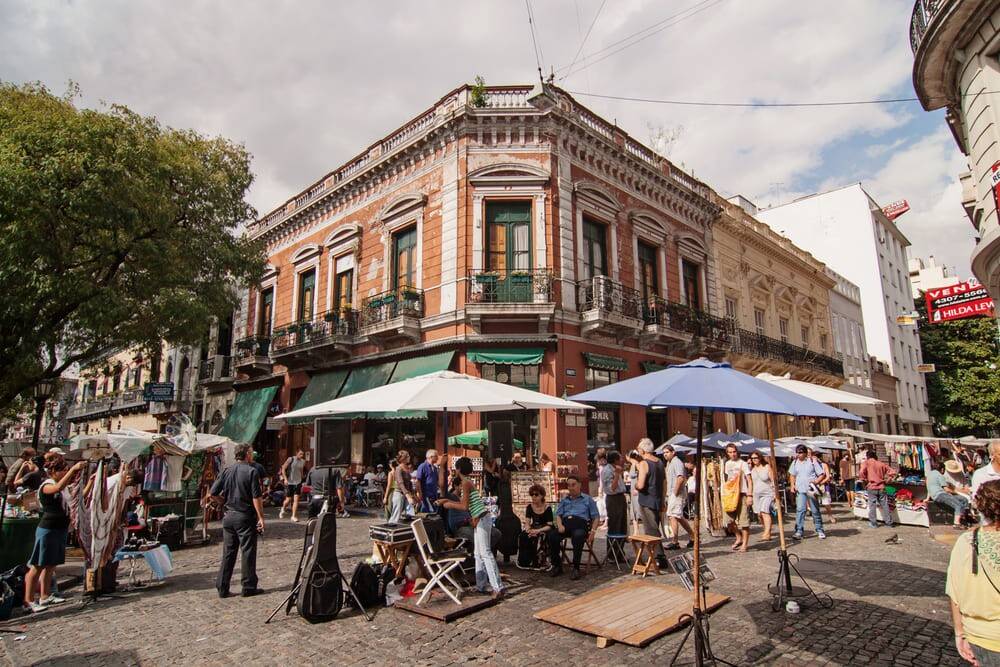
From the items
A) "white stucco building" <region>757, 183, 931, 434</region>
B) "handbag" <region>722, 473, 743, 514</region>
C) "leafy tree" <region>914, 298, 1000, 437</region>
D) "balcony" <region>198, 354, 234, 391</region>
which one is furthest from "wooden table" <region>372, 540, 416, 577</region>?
"leafy tree" <region>914, 298, 1000, 437</region>

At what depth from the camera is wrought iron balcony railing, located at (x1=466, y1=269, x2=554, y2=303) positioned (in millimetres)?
14891

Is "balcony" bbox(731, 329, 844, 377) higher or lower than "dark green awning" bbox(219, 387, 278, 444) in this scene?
higher

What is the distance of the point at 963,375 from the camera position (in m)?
37.0

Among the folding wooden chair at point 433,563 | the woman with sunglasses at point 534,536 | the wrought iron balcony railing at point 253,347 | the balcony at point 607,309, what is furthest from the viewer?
the wrought iron balcony railing at point 253,347

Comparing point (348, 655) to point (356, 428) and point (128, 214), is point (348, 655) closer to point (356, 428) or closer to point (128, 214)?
point (128, 214)

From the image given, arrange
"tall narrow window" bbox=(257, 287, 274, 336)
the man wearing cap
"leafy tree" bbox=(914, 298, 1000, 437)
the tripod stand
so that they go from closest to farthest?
the tripod stand
the man wearing cap
"tall narrow window" bbox=(257, 287, 274, 336)
"leafy tree" bbox=(914, 298, 1000, 437)

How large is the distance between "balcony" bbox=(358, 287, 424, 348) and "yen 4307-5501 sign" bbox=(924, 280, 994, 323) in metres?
16.3

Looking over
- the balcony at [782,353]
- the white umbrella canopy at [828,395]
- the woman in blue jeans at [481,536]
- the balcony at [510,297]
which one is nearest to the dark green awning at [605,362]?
the balcony at [510,297]

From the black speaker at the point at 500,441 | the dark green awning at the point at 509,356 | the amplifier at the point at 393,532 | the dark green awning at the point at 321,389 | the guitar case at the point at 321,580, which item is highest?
the dark green awning at the point at 509,356

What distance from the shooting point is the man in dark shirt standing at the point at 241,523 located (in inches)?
266

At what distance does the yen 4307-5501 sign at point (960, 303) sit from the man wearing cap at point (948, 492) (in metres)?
8.18

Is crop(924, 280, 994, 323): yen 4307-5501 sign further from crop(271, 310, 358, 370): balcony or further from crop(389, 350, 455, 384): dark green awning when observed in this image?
crop(271, 310, 358, 370): balcony

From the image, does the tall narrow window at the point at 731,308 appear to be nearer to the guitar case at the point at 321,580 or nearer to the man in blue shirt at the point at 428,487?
the man in blue shirt at the point at 428,487

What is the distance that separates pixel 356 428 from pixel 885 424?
104ft
